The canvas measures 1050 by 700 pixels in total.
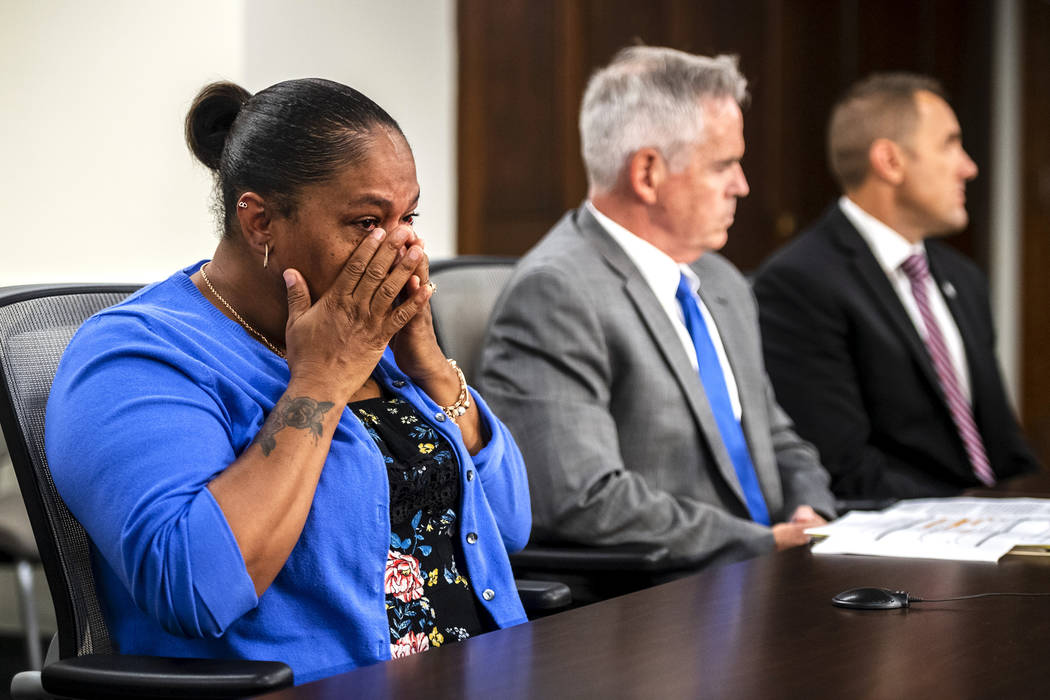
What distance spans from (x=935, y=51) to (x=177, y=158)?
13.2 ft

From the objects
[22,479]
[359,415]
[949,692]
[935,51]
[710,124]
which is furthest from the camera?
[935,51]

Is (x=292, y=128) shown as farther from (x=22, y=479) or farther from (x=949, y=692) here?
(x=949, y=692)

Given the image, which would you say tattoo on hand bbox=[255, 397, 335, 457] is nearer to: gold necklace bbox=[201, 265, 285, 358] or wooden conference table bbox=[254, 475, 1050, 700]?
gold necklace bbox=[201, 265, 285, 358]

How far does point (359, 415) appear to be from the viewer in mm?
1420

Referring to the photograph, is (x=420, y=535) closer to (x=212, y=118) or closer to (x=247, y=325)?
(x=247, y=325)

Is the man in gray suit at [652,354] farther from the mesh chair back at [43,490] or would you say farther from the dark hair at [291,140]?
the mesh chair back at [43,490]

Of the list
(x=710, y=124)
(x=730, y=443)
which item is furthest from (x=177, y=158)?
(x=730, y=443)

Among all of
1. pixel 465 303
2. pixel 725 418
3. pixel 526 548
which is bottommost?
pixel 526 548

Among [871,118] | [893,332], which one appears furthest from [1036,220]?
[893,332]

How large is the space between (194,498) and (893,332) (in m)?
1.94

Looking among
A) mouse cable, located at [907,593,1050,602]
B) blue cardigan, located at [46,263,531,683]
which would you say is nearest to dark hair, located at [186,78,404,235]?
blue cardigan, located at [46,263,531,683]

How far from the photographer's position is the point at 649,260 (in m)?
2.20

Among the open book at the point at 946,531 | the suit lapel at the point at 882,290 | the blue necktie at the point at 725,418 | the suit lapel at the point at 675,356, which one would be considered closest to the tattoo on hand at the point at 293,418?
the open book at the point at 946,531

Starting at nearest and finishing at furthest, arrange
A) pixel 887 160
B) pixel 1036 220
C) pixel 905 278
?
1. pixel 905 278
2. pixel 887 160
3. pixel 1036 220
